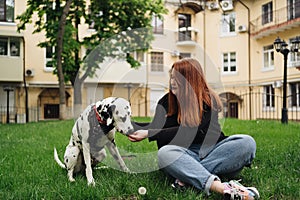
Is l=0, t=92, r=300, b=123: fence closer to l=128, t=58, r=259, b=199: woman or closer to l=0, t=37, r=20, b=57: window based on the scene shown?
l=0, t=37, r=20, b=57: window

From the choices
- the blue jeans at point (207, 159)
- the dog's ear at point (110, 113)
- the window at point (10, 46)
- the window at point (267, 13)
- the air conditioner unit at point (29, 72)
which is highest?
the window at point (267, 13)

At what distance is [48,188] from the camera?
9.52 feet

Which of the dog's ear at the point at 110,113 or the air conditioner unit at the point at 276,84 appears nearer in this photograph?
the dog's ear at the point at 110,113

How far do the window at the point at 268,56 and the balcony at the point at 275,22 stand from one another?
3.00 ft

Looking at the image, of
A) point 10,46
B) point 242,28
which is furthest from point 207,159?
point 242,28

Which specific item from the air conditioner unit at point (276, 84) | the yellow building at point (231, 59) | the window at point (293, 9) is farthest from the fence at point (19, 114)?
the window at point (293, 9)

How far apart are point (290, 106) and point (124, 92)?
59.9ft

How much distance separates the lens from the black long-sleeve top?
294 cm

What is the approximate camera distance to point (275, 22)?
836 inches

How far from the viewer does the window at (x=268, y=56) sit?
22.2 metres

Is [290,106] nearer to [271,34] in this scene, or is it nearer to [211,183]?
[271,34]

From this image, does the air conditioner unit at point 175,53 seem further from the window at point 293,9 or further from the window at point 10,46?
the window at point 10,46

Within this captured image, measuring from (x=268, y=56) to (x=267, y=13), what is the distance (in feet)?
9.03

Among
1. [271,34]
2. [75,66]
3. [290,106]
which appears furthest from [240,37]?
[75,66]
